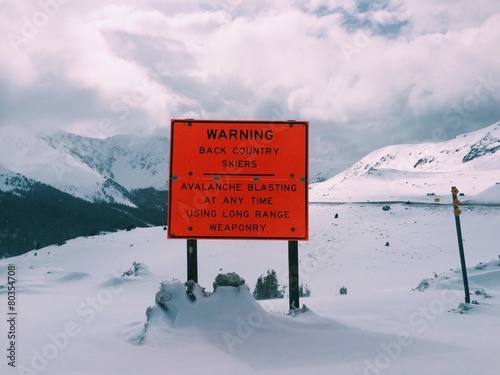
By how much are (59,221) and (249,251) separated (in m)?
123

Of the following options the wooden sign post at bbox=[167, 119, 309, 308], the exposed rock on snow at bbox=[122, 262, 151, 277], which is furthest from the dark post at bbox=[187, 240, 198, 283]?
the exposed rock on snow at bbox=[122, 262, 151, 277]

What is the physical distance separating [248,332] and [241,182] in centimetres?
267

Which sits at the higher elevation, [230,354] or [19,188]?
[19,188]

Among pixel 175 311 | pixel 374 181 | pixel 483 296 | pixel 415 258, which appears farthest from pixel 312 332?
pixel 374 181

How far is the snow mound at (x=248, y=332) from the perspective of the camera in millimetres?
5801

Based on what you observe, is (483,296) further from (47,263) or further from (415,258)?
(47,263)

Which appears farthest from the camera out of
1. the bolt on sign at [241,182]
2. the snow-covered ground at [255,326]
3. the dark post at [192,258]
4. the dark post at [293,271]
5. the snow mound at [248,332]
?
the dark post at [293,271]

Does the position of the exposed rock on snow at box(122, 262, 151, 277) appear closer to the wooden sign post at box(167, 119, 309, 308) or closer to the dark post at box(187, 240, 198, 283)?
the dark post at box(187, 240, 198, 283)

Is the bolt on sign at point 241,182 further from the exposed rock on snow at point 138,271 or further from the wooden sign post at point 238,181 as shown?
the exposed rock on snow at point 138,271

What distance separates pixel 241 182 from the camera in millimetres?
7773

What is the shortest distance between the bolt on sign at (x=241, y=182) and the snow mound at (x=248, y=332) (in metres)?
1.05

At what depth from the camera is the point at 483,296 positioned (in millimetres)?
12031

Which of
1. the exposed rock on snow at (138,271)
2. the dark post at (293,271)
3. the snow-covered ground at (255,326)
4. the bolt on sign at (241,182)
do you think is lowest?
the snow-covered ground at (255,326)

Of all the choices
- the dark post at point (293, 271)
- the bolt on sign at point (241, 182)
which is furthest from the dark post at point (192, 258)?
the dark post at point (293, 271)
